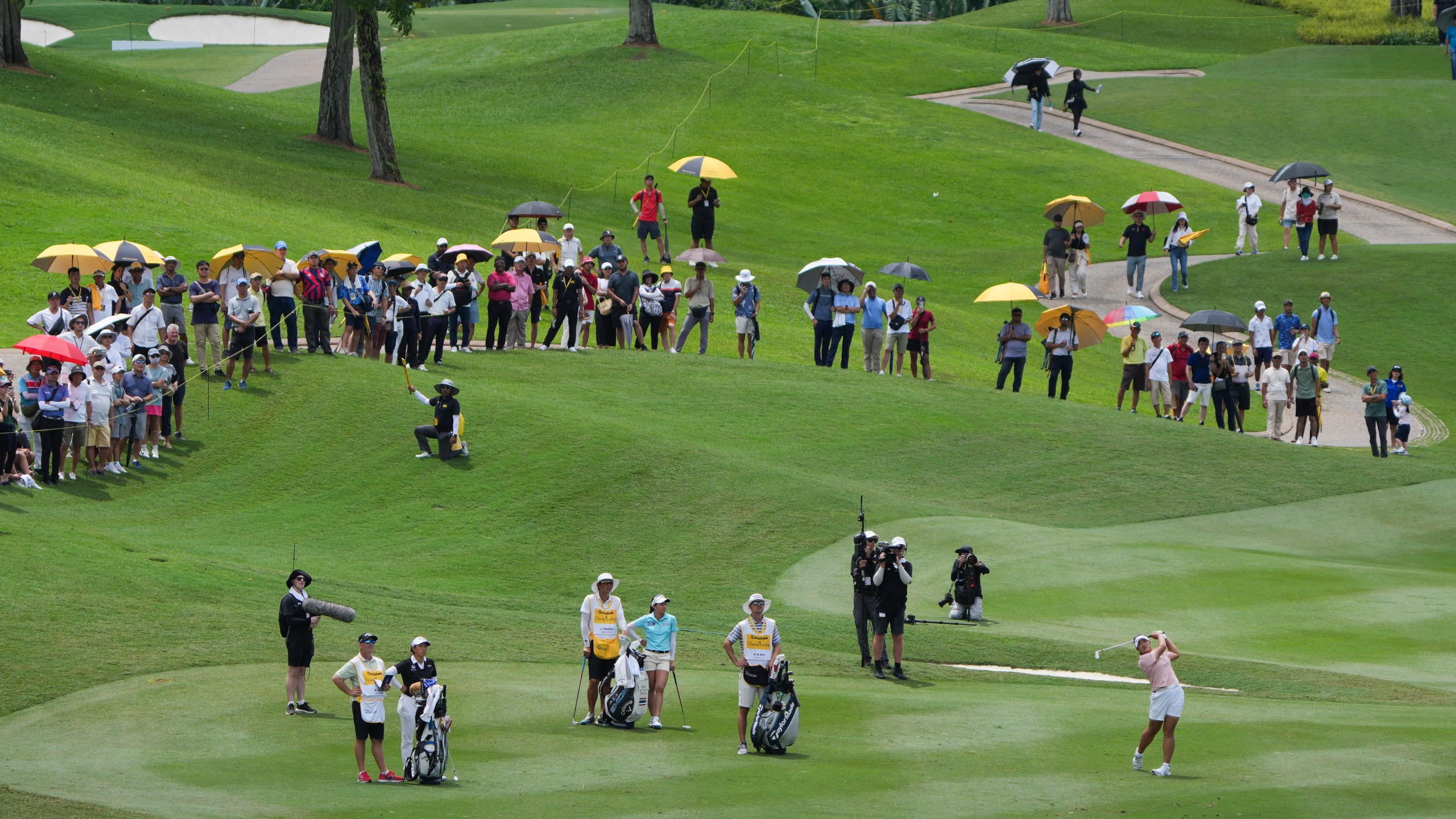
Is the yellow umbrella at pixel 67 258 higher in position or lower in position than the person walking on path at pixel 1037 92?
lower

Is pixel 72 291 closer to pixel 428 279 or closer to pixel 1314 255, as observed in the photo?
pixel 428 279

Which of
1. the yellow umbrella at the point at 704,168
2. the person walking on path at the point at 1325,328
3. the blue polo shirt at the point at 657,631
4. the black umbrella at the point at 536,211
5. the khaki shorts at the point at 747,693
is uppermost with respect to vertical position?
the yellow umbrella at the point at 704,168

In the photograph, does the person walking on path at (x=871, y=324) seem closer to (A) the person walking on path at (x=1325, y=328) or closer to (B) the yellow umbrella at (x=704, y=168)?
(B) the yellow umbrella at (x=704, y=168)

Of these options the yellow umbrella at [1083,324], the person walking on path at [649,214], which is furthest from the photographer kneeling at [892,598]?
the person walking on path at [649,214]

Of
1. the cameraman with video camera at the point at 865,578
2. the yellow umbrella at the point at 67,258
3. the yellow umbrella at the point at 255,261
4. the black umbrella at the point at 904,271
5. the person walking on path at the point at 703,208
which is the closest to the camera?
the cameraman with video camera at the point at 865,578

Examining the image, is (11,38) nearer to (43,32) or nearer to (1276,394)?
(43,32)

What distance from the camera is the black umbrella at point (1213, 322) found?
117ft

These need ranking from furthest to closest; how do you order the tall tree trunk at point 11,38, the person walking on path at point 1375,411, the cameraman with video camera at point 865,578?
the tall tree trunk at point 11,38 → the person walking on path at point 1375,411 → the cameraman with video camera at point 865,578

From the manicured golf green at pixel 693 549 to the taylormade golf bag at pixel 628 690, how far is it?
383mm

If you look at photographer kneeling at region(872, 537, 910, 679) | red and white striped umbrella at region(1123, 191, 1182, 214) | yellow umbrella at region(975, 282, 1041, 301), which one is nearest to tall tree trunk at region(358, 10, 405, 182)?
yellow umbrella at region(975, 282, 1041, 301)

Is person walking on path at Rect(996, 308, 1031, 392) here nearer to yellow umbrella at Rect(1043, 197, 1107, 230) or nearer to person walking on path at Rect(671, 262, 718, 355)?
person walking on path at Rect(671, 262, 718, 355)

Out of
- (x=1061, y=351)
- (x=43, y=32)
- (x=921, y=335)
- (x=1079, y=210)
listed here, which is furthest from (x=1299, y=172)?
(x=43, y=32)

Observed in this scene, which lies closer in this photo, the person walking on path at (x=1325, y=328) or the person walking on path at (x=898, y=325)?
the person walking on path at (x=898, y=325)

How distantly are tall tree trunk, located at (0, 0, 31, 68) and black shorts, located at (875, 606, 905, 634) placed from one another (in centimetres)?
4168
